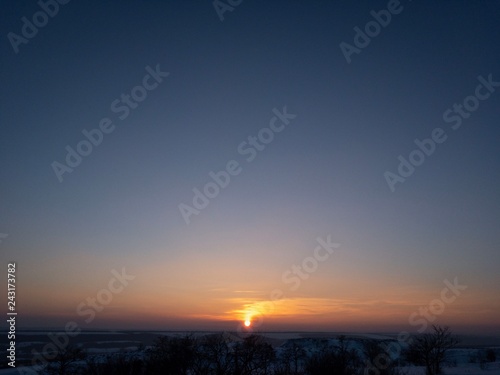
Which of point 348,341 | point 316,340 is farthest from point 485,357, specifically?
point 316,340

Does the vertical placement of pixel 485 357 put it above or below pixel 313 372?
below

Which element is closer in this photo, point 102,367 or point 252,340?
point 102,367

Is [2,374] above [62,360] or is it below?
below

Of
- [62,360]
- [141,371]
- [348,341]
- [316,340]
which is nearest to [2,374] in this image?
[62,360]

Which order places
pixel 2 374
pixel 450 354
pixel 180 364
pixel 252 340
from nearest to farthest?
pixel 180 364
pixel 252 340
pixel 2 374
pixel 450 354

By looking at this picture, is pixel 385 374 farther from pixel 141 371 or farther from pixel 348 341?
pixel 348 341

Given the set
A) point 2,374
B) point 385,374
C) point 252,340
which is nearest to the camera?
point 252,340

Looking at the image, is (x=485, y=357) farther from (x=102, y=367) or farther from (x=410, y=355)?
(x=102, y=367)

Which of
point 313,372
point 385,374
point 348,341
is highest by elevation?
point 313,372

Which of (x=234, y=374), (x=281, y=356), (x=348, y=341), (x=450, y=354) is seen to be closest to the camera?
(x=234, y=374)
